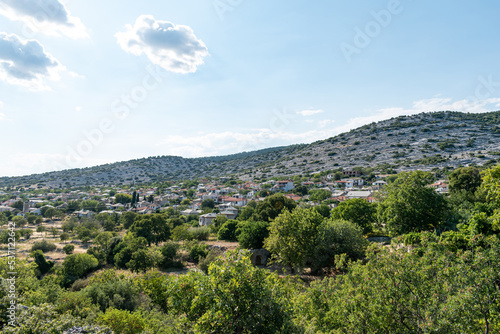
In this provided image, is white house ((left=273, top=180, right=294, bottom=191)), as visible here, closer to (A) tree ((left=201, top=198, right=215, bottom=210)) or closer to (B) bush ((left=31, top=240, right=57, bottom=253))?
(A) tree ((left=201, top=198, right=215, bottom=210))

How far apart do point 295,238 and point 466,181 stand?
84.3 ft

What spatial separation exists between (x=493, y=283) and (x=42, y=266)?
38.4 meters

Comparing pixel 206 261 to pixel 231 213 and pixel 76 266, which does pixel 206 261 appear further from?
pixel 231 213

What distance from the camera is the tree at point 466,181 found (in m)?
33.0

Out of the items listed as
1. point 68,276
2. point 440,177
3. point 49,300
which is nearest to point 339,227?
point 49,300

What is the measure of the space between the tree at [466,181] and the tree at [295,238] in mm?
22708

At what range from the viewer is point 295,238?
22.0 metres

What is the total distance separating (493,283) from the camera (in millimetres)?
6422

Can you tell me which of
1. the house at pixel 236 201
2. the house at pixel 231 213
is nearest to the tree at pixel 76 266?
the house at pixel 231 213

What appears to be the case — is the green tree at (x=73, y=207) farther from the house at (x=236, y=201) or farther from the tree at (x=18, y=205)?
the house at (x=236, y=201)

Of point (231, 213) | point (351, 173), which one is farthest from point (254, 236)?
point (351, 173)

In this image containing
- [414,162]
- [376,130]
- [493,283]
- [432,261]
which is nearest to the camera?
[493,283]

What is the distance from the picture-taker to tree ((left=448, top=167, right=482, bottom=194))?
1299 inches

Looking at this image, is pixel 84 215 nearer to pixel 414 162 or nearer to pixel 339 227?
pixel 339 227
